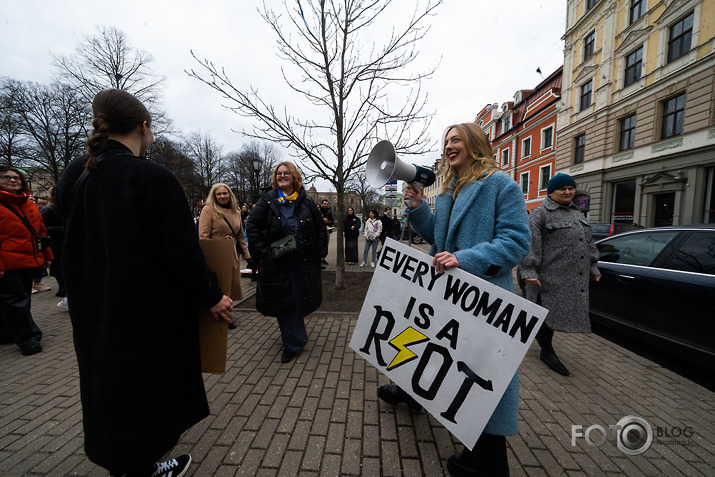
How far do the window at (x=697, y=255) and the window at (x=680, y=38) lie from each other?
1919 centimetres

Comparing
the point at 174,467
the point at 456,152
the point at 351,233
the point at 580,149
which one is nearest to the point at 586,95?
the point at 580,149

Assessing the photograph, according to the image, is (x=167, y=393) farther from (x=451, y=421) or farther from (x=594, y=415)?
(x=594, y=415)

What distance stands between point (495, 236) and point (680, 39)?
2250 centimetres

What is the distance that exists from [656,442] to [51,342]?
611cm

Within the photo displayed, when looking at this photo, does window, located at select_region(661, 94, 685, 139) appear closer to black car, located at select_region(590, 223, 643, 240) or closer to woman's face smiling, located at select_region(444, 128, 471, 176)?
black car, located at select_region(590, 223, 643, 240)

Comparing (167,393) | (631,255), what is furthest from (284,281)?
(631,255)

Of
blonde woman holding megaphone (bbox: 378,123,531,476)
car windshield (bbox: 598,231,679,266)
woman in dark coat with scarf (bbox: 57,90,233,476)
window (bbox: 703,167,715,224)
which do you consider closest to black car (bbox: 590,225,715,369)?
car windshield (bbox: 598,231,679,266)

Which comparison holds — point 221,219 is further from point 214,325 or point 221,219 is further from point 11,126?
point 11,126

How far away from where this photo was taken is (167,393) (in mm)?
1429

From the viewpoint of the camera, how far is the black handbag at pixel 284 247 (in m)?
3.01

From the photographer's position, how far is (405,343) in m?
1.77

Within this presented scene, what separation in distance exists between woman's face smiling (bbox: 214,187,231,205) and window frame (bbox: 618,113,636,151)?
894 inches

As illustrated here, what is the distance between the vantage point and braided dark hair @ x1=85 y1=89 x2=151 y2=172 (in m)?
1.34

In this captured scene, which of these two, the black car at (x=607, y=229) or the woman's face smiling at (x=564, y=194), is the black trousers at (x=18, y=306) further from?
the black car at (x=607, y=229)
